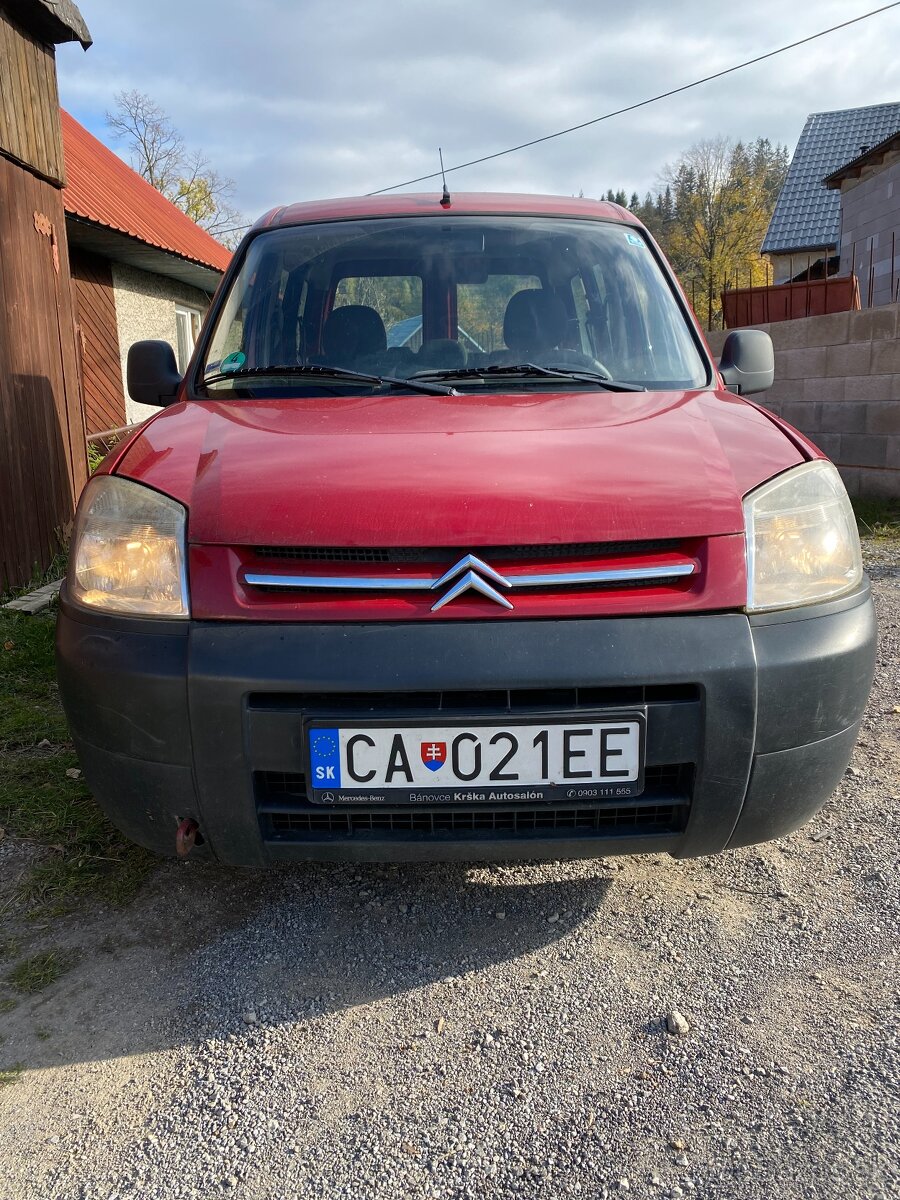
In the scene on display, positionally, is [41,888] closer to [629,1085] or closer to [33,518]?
[629,1085]

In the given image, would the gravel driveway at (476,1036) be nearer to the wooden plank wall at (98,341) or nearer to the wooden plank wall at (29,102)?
the wooden plank wall at (29,102)

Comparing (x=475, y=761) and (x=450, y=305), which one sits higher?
(x=450, y=305)

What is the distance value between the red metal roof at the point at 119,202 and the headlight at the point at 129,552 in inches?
326

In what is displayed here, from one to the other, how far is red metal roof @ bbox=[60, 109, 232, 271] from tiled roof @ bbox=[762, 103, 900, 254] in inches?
916

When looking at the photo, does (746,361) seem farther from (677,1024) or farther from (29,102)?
(29,102)

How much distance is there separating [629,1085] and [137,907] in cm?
130

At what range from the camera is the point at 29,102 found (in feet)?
20.2

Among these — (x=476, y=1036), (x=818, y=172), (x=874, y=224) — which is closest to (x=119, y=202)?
(x=476, y=1036)

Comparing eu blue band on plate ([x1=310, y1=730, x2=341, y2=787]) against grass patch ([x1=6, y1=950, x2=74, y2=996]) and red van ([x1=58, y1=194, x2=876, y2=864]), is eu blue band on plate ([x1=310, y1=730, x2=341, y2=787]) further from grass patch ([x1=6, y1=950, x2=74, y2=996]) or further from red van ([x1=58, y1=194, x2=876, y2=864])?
grass patch ([x1=6, y1=950, x2=74, y2=996])

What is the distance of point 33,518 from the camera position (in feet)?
19.5

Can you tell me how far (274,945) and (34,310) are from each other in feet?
17.8

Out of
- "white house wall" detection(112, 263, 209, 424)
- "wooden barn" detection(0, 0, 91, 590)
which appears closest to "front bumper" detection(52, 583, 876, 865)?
"wooden barn" detection(0, 0, 91, 590)

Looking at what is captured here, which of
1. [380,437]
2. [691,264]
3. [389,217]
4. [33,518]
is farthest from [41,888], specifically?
[691,264]

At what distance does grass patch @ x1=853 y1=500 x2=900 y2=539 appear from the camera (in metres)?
6.62
